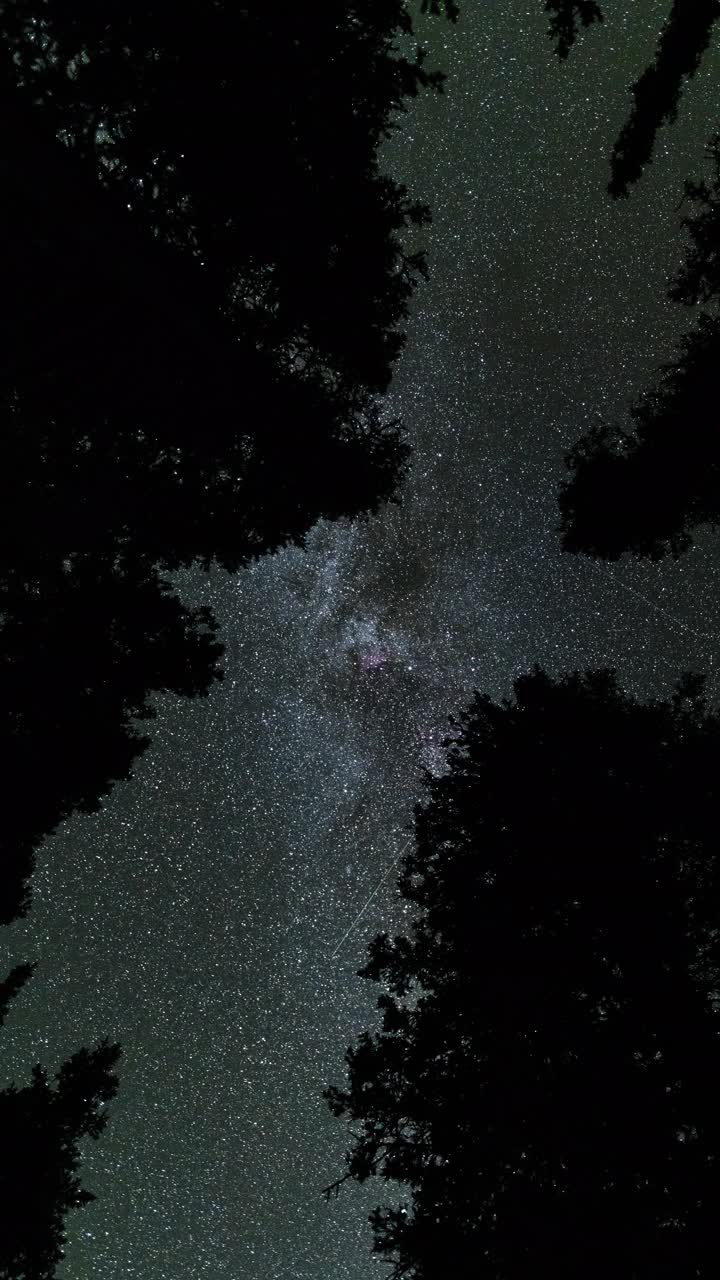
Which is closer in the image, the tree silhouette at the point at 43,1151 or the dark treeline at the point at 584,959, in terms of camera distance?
the dark treeline at the point at 584,959

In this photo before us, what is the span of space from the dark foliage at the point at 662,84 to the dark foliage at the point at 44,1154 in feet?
29.4

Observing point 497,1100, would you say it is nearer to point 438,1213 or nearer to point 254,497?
point 438,1213

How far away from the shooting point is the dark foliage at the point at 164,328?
14.3ft

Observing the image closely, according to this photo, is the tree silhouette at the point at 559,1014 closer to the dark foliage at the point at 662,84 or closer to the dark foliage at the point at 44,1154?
the dark foliage at the point at 44,1154

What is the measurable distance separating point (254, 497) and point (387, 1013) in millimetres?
4738

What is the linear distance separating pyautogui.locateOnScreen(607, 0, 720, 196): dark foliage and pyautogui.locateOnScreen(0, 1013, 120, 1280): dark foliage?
896 cm

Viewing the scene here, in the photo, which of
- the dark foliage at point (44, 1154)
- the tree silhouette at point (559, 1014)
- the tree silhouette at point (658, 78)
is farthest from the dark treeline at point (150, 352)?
the tree silhouette at point (559, 1014)

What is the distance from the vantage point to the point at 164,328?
15.8ft

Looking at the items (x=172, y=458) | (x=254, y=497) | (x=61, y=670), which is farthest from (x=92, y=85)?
(x=61, y=670)

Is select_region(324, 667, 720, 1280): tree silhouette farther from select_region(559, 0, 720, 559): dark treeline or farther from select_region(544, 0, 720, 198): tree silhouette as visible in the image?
select_region(544, 0, 720, 198): tree silhouette

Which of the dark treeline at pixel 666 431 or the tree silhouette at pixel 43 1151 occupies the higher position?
the dark treeline at pixel 666 431

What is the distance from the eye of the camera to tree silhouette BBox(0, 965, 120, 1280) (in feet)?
18.7

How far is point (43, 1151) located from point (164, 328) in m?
6.70

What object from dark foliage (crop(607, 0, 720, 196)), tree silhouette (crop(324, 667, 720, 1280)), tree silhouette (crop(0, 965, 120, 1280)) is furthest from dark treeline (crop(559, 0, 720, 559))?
tree silhouette (crop(0, 965, 120, 1280))
